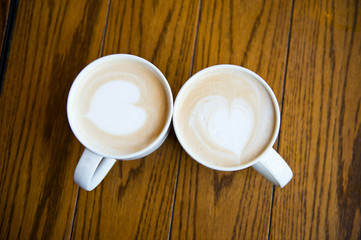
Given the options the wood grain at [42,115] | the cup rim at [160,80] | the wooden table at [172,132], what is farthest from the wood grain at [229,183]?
the wood grain at [42,115]

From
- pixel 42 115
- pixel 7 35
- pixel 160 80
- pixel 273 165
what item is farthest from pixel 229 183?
pixel 7 35

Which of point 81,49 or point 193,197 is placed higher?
point 81,49

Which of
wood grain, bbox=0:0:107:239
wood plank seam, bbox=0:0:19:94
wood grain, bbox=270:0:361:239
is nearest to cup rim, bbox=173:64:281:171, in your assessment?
wood grain, bbox=270:0:361:239

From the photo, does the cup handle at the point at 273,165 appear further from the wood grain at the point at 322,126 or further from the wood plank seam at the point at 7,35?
the wood plank seam at the point at 7,35

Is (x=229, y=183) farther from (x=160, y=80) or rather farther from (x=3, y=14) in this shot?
(x=3, y=14)

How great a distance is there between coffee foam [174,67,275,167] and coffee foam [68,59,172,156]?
4 cm

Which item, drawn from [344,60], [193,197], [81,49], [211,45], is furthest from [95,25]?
[344,60]

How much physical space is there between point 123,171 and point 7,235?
26cm

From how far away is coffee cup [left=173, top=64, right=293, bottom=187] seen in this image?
46 cm

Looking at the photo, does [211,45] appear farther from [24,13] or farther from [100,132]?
[24,13]

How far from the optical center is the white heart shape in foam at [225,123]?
461 millimetres

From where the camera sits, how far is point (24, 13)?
0.58m

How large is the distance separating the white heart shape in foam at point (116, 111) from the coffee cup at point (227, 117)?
0.07m

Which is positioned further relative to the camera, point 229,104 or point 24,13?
point 24,13
